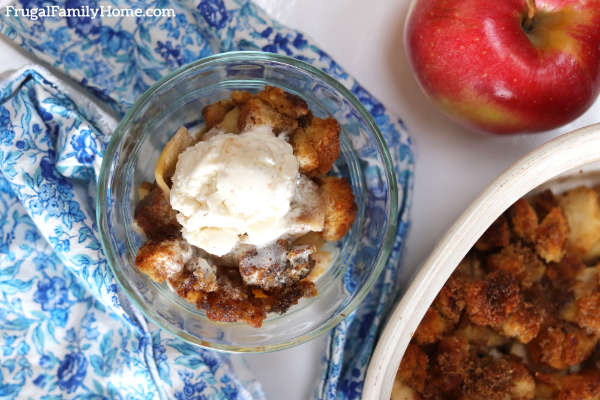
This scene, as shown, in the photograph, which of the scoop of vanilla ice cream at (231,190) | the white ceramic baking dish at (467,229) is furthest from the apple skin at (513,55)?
the scoop of vanilla ice cream at (231,190)

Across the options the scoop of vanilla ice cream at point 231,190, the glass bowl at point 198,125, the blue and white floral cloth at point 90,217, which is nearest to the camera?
Answer: the scoop of vanilla ice cream at point 231,190

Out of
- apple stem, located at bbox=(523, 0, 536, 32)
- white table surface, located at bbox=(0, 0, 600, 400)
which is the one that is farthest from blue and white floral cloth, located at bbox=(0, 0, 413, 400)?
apple stem, located at bbox=(523, 0, 536, 32)

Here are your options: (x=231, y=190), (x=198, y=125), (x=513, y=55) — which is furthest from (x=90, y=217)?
(x=513, y=55)

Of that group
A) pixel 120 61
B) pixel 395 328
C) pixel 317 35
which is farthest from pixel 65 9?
pixel 395 328

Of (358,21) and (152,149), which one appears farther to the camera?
(358,21)

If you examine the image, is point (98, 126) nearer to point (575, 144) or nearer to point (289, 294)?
point (289, 294)

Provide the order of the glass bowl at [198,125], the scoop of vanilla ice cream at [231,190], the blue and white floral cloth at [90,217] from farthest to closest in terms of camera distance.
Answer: the blue and white floral cloth at [90,217]
the glass bowl at [198,125]
the scoop of vanilla ice cream at [231,190]

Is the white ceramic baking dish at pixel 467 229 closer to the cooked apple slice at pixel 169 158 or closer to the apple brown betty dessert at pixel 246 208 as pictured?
the apple brown betty dessert at pixel 246 208
